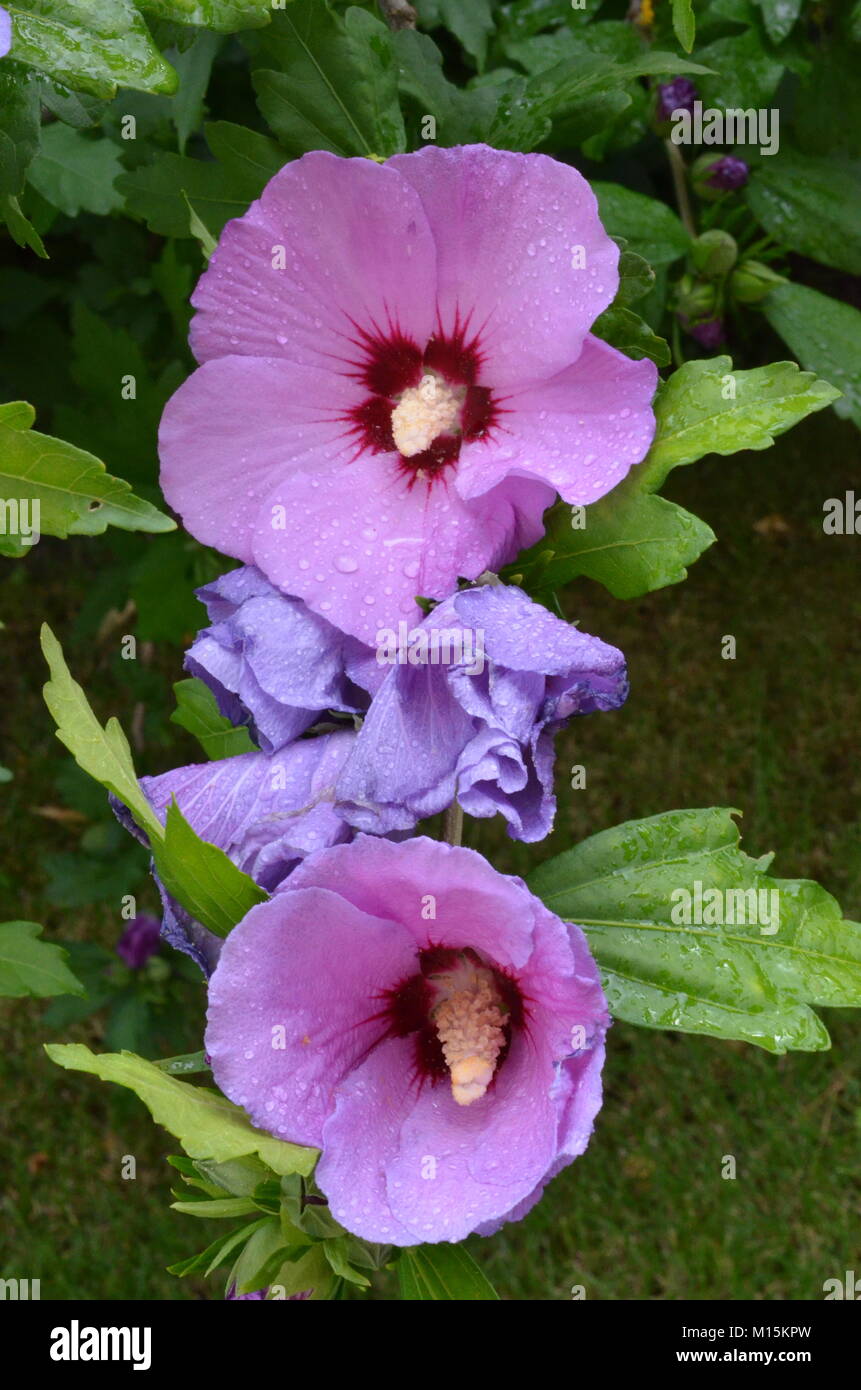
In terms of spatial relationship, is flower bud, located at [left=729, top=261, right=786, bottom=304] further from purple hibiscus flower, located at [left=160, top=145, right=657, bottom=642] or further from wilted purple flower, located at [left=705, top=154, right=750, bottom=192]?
purple hibiscus flower, located at [left=160, top=145, right=657, bottom=642]

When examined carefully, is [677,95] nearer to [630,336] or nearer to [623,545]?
[630,336]

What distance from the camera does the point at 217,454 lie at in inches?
37.7

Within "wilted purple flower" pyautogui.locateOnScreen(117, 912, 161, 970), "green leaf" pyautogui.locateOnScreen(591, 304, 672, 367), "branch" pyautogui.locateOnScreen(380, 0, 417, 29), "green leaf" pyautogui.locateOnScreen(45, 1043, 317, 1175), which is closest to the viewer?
"green leaf" pyautogui.locateOnScreen(45, 1043, 317, 1175)

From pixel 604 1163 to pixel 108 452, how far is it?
143 cm

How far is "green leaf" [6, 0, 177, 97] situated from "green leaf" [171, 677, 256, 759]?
44 centimetres

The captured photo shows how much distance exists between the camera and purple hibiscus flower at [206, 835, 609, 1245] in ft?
2.56

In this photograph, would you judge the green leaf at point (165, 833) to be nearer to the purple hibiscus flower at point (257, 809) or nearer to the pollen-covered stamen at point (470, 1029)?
the purple hibiscus flower at point (257, 809)

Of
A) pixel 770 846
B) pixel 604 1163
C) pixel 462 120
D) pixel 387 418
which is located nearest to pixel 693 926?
pixel 387 418

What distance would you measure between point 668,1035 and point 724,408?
1.83m

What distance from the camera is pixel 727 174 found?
1553 mm

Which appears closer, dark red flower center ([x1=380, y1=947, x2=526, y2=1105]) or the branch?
dark red flower center ([x1=380, y1=947, x2=526, y2=1105])

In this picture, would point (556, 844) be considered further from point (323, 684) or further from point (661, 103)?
point (323, 684)

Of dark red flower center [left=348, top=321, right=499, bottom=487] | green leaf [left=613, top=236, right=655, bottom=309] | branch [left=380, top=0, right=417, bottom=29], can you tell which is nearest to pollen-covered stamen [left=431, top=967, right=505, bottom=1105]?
Result: dark red flower center [left=348, top=321, right=499, bottom=487]

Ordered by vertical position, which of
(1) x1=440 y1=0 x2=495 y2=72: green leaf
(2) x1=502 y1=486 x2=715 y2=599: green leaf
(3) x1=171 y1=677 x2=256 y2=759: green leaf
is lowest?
(3) x1=171 y1=677 x2=256 y2=759: green leaf
